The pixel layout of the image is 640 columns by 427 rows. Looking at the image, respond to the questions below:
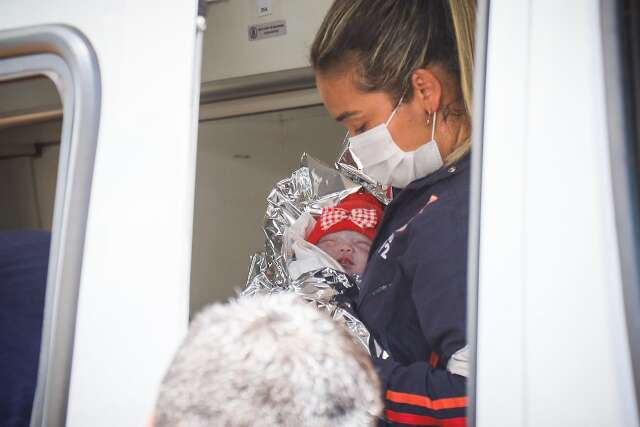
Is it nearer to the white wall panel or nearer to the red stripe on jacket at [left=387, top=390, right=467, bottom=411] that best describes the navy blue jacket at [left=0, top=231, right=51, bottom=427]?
the red stripe on jacket at [left=387, top=390, right=467, bottom=411]

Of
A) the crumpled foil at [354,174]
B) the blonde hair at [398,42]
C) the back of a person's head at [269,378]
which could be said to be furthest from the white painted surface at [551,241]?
the crumpled foil at [354,174]

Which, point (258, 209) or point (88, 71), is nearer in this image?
point (88, 71)

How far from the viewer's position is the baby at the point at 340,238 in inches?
69.9

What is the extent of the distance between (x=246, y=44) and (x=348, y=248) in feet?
2.57

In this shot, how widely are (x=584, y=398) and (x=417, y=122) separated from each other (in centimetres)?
75

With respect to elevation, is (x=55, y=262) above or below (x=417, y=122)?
below

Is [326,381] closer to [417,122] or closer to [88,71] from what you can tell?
[88,71]

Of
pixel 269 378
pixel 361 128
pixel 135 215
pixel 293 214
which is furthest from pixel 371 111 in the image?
pixel 269 378

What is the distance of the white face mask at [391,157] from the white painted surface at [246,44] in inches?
26.9

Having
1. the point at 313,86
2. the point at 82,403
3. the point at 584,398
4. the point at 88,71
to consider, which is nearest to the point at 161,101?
the point at 88,71

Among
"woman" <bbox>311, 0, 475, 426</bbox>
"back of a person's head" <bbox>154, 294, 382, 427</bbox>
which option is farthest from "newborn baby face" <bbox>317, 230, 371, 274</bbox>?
"back of a person's head" <bbox>154, 294, 382, 427</bbox>

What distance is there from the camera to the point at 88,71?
3.36 ft

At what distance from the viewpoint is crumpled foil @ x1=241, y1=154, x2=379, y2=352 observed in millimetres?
1660

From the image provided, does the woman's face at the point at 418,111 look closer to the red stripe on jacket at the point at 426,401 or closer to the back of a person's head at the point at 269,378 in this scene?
the red stripe on jacket at the point at 426,401
